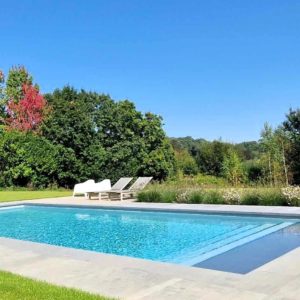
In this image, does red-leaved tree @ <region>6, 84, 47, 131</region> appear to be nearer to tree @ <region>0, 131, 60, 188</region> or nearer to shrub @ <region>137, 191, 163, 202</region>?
tree @ <region>0, 131, 60, 188</region>

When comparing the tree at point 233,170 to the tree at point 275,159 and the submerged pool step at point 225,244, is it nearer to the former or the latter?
the tree at point 275,159

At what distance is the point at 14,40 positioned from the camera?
2155 centimetres

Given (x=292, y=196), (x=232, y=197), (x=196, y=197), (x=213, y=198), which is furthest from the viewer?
(x=196, y=197)

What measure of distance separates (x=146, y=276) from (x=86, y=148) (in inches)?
673

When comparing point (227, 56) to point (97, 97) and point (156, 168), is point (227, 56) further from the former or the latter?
point (97, 97)

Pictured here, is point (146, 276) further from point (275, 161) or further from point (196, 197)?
point (275, 161)

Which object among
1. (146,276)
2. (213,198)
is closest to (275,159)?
(213,198)

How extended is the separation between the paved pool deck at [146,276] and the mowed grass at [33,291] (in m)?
0.24

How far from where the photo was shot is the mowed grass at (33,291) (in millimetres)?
3908

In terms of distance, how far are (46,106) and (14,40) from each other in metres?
5.50

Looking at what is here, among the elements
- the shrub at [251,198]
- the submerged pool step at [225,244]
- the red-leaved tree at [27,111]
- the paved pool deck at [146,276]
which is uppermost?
the red-leaved tree at [27,111]

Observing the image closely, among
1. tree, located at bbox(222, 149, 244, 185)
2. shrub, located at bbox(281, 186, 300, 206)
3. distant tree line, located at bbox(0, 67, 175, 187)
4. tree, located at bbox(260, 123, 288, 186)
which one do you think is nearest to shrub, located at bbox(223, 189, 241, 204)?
shrub, located at bbox(281, 186, 300, 206)

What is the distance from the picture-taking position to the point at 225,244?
24.9 ft

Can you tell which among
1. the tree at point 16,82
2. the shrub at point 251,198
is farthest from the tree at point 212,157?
the shrub at point 251,198
